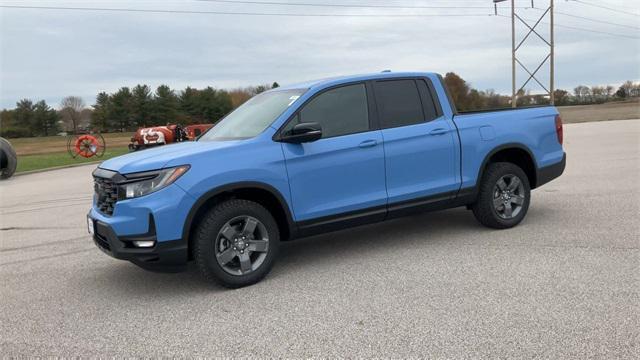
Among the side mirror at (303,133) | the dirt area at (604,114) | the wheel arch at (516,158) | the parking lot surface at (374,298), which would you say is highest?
the side mirror at (303,133)

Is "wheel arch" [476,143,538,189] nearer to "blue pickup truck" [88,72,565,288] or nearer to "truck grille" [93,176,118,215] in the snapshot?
"blue pickup truck" [88,72,565,288]

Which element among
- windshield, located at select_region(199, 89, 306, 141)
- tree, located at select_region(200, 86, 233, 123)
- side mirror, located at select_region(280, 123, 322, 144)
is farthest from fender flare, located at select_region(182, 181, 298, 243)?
tree, located at select_region(200, 86, 233, 123)

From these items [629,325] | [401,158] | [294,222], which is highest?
[401,158]

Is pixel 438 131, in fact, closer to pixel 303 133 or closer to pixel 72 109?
pixel 303 133

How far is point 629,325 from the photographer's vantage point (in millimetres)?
3506

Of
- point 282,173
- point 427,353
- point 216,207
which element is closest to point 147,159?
point 216,207

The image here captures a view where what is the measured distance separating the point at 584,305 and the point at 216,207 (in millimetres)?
3010

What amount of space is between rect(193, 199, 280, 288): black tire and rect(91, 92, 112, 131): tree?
90.6 metres

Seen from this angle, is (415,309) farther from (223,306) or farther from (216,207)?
(216,207)

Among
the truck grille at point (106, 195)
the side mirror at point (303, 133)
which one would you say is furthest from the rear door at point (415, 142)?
the truck grille at point (106, 195)

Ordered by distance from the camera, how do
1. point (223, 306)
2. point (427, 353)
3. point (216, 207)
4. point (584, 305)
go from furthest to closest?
point (216, 207), point (223, 306), point (584, 305), point (427, 353)

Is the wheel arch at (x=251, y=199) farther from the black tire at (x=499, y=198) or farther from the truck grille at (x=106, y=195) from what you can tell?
the black tire at (x=499, y=198)

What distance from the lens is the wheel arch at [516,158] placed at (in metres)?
6.00

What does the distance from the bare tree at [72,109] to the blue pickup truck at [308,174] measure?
9984cm
